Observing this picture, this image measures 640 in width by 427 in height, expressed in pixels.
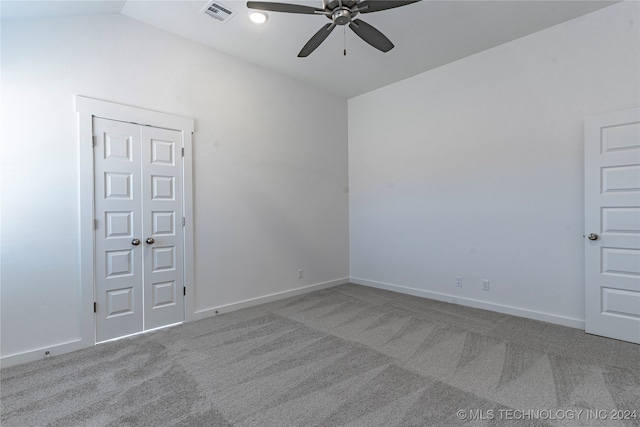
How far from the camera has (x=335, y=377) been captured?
247cm

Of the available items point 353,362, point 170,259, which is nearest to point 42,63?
point 170,259

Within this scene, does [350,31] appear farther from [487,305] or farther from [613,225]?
[487,305]

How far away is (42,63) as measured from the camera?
2.83 metres

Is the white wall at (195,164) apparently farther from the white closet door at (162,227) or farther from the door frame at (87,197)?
the white closet door at (162,227)

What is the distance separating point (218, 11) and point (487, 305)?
4.66 metres

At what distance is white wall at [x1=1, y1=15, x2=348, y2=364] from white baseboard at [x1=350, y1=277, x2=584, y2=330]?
0.96 m

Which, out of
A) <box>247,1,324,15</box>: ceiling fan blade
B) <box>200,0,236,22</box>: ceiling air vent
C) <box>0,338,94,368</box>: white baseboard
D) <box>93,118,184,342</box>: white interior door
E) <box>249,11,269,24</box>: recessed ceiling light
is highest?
<box>200,0,236,22</box>: ceiling air vent

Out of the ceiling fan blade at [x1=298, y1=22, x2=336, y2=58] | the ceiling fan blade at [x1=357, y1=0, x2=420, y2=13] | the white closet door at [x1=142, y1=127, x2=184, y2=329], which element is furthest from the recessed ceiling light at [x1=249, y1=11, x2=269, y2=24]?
Result: the white closet door at [x1=142, y1=127, x2=184, y2=329]

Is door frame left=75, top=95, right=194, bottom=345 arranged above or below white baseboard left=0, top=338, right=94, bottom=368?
above

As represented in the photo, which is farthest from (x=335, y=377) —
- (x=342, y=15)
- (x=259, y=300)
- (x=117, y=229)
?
(x=342, y=15)

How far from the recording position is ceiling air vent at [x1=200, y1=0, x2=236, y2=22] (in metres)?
3.10

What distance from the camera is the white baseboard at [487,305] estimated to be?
11.5 ft

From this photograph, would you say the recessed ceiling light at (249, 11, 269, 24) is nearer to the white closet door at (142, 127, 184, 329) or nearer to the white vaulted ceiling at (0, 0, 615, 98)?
the white vaulted ceiling at (0, 0, 615, 98)

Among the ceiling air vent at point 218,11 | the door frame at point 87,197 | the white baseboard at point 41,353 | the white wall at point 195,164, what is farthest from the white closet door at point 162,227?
the ceiling air vent at point 218,11
